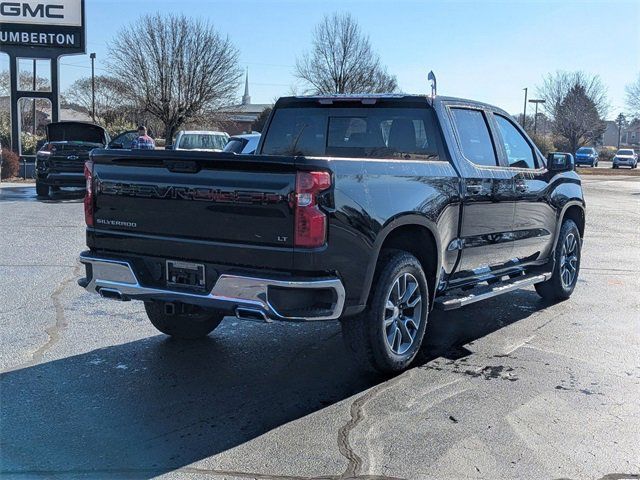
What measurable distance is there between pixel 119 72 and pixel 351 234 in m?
33.1

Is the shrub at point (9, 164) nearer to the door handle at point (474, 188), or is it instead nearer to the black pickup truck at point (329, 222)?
the black pickup truck at point (329, 222)

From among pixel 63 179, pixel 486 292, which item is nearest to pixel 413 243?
pixel 486 292

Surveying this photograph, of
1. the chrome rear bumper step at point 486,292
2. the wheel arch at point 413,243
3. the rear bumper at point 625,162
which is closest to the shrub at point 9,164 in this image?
the chrome rear bumper step at point 486,292

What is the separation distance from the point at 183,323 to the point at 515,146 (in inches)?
142

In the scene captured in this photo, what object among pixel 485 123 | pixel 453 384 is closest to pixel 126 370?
pixel 453 384

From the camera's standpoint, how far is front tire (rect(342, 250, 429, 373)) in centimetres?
464

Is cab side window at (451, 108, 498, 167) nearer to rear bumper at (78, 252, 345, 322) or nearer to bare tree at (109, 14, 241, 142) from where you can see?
rear bumper at (78, 252, 345, 322)

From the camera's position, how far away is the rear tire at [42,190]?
1733 cm

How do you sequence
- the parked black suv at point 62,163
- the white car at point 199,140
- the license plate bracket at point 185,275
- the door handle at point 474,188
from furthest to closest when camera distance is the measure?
the white car at point 199,140 < the parked black suv at point 62,163 < the door handle at point 474,188 < the license plate bracket at point 185,275

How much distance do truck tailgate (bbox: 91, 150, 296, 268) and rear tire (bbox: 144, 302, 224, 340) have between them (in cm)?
97

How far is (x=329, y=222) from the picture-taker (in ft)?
13.6

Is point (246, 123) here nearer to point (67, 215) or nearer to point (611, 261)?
point (67, 215)

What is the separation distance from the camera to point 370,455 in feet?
12.0

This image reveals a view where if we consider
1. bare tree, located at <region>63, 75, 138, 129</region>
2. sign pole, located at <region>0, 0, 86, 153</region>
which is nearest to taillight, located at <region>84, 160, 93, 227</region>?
sign pole, located at <region>0, 0, 86, 153</region>
